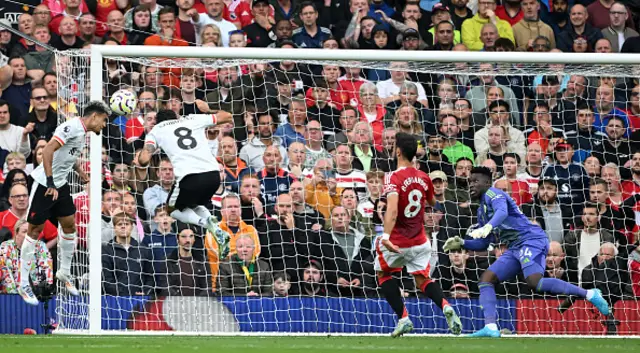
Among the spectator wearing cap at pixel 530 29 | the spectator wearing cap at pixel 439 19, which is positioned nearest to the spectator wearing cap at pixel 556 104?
the spectator wearing cap at pixel 530 29

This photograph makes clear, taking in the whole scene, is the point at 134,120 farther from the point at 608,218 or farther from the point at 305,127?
the point at 608,218

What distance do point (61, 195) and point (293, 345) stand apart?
150 inches

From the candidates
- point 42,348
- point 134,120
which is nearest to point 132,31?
point 134,120

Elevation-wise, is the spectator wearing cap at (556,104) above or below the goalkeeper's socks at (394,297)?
above

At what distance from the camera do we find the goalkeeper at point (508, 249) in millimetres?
11078

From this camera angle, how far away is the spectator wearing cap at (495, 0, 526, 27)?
A: 1609 centimetres

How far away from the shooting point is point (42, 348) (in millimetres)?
8367

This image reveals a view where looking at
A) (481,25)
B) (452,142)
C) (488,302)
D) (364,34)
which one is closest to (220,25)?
(364,34)

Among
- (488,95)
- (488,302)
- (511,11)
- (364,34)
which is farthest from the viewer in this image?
(511,11)

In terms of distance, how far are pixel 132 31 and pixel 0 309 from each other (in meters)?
4.58

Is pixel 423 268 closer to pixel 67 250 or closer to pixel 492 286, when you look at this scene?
pixel 492 286

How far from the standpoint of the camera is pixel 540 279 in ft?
37.2

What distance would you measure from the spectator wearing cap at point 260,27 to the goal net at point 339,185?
0.74 meters

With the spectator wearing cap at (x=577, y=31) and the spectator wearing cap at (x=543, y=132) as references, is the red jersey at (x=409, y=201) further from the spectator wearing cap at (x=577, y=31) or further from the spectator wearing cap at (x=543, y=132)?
the spectator wearing cap at (x=577, y=31)
